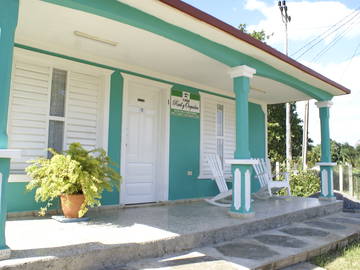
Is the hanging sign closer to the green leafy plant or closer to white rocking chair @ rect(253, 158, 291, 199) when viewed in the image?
white rocking chair @ rect(253, 158, 291, 199)

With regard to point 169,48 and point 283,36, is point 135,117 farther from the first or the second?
point 283,36

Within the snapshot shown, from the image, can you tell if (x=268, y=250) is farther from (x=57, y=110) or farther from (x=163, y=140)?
(x=57, y=110)

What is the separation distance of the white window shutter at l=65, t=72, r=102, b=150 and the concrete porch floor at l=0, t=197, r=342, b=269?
3.98 ft

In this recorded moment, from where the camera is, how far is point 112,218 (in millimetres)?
4184

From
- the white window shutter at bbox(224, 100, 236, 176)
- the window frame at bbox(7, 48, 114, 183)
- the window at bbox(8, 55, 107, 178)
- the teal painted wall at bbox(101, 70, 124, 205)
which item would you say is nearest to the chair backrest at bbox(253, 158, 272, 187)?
the white window shutter at bbox(224, 100, 236, 176)

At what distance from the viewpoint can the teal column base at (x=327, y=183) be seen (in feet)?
22.0

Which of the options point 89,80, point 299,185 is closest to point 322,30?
point 299,185

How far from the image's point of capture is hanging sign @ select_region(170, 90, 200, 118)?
20.0 feet

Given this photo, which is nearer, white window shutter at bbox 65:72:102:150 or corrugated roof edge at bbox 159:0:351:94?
corrugated roof edge at bbox 159:0:351:94

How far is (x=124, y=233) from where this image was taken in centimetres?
333

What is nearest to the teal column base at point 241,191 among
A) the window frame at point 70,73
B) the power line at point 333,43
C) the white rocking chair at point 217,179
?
the white rocking chair at point 217,179

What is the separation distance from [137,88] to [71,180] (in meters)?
2.47

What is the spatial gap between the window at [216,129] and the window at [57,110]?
2990mm

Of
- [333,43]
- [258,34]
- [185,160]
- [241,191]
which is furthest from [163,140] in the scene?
[258,34]
